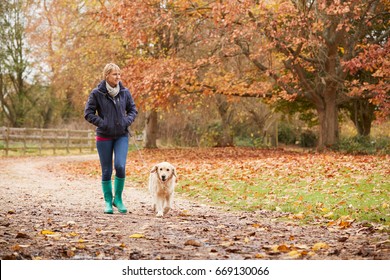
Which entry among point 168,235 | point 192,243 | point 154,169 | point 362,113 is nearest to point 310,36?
point 362,113

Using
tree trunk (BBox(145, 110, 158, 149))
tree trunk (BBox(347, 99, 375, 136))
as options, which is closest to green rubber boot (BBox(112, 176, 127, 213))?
tree trunk (BBox(347, 99, 375, 136))

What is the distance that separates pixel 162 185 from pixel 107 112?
4.29 feet

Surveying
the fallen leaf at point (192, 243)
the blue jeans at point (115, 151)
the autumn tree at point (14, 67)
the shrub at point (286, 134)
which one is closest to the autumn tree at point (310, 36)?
the blue jeans at point (115, 151)

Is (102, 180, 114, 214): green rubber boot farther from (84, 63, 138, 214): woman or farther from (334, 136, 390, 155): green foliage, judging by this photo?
(334, 136, 390, 155): green foliage

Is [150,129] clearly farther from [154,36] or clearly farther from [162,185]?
[162,185]

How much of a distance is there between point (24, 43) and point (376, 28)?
2240cm

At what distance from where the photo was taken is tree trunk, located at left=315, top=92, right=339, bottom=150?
21266mm

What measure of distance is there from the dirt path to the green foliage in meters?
12.7

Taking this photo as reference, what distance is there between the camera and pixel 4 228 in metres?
6.04

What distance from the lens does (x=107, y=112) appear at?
720 cm

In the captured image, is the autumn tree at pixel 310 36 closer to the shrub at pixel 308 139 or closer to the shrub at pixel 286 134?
the shrub at pixel 286 134

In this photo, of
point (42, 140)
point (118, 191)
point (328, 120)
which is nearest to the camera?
point (118, 191)
